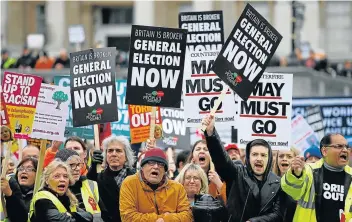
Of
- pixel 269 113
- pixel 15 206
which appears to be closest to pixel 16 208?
pixel 15 206

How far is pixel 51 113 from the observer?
14.3 meters

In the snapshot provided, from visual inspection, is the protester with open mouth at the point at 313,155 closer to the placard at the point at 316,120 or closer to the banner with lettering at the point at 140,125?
the banner with lettering at the point at 140,125

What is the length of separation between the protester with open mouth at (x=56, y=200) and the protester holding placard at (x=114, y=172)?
74 centimetres

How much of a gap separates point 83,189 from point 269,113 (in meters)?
2.17

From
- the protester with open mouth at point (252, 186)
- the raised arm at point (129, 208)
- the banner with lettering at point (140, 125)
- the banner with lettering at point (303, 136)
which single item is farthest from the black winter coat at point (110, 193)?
the banner with lettering at point (303, 136)

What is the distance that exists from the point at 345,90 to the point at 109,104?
17.7m

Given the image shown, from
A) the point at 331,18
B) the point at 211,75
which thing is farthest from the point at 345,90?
the point at 331,18

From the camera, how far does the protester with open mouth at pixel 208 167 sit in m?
12.8

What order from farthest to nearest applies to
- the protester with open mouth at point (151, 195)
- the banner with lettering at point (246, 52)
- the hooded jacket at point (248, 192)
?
the banner with lettering at point (246, 52) < the hooded jacket at point (248, 192) < the protester with open mouth at point (151, 195)

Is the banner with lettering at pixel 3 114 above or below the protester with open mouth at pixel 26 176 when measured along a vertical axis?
above

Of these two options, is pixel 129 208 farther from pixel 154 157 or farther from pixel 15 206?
pixel 15 206

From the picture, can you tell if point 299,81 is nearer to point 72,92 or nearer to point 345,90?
point 345,90

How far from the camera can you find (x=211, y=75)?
47.4 ft

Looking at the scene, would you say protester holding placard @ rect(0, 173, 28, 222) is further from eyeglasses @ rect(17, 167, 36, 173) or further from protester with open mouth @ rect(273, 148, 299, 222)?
protester with open mouth @ rect(273, 148, 299, 222)
